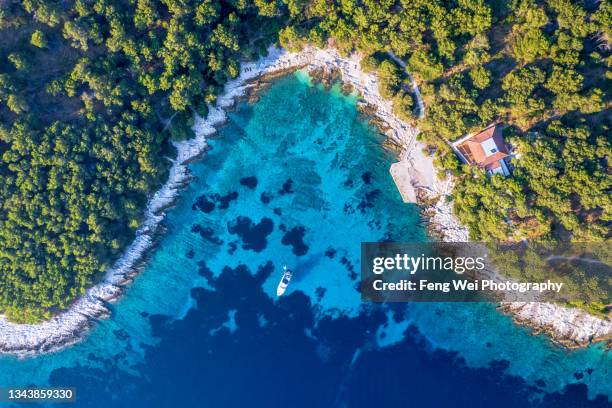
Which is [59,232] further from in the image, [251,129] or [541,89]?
[541,89]

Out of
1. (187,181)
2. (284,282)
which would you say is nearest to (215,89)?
(187,181)

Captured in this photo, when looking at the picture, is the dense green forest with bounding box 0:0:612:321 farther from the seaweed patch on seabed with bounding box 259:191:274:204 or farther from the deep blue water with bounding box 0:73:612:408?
the seaweed patch on seabed with bounding box 259:191:274:204

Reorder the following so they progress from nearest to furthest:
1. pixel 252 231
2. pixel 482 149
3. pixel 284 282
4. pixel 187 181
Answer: pixel 482 149, pixel 284 282, pixel 187 181, pixel 252 231

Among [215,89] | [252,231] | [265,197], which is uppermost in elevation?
[215,89]

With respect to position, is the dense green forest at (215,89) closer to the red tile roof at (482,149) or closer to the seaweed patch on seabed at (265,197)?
the red tile roof at (482,149)

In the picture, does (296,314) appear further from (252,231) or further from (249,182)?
(249,182)

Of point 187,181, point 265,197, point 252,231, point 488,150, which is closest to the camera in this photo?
point 488,150
